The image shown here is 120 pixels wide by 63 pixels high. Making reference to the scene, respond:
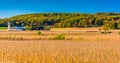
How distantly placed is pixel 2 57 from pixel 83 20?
169 meters

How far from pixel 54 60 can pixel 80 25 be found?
15881 cm

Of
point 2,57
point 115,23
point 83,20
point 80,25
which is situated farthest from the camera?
point 83,20

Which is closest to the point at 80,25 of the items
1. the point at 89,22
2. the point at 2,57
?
the point at 89,22

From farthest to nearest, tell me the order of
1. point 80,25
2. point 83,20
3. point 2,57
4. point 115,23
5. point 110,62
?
1. point 83,20
2. point 80,25
3. point 115,23
4. point 2,57
5. point 110,62

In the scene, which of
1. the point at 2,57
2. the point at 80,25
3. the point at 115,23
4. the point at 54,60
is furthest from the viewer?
the point at 80,25

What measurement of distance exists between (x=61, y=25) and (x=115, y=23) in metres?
38.2

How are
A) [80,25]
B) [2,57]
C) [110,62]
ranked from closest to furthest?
1. [110,62]
2. [2,57]
3. [80,25]

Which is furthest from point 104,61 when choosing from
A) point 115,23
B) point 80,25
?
point 80,25

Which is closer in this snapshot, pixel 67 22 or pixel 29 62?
pixel 29 62

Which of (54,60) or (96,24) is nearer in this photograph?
(54,60)

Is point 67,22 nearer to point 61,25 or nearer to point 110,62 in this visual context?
point 61,25

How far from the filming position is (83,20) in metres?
189

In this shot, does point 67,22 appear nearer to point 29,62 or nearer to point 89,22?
point 89,22

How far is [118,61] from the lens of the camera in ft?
54.6
